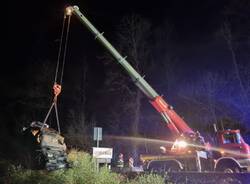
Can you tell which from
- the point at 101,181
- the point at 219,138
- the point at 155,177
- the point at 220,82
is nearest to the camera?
the point at 101,181

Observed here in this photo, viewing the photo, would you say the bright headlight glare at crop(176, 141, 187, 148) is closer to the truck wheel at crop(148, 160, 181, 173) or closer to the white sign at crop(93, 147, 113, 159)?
the truck wheel at crop(148, 160, 181, 173)

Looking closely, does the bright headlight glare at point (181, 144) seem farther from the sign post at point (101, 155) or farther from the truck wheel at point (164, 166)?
the sign post at point (101, 155)

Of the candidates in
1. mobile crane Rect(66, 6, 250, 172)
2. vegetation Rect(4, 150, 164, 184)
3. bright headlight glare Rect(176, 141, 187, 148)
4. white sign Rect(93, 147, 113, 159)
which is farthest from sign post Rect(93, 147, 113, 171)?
bright headlight glare Rect(176, 141, 187, 148)

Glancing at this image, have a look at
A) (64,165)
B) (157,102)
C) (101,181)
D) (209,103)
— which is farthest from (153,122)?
(101,181)

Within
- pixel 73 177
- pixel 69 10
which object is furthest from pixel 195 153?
pixel 69 10

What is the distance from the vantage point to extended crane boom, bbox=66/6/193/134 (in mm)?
13570

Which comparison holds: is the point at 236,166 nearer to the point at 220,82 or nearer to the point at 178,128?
the point at 178,128

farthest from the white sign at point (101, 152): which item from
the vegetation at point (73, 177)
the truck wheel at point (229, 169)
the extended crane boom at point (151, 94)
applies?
the truck wheel at point (229, 169)

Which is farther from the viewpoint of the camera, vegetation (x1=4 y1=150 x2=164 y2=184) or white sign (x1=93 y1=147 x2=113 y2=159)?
white sign (x1=93 y1=147 x2=113 y2=159)

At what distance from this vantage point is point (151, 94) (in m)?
14.1

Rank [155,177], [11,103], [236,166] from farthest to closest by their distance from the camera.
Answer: [11,103] → [236,166] → [155,177]

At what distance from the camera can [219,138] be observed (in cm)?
1345

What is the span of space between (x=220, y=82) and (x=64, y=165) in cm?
1631

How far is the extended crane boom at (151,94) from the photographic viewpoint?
44.5ft
